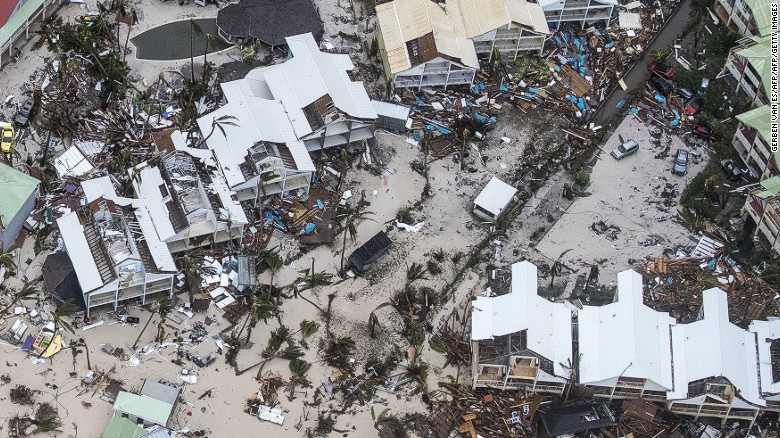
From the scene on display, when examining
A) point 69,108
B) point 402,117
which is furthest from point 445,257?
point 69,108

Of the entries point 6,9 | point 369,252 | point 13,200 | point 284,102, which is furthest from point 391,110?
point 6,9

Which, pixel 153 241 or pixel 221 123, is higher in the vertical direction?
pixel 221 123

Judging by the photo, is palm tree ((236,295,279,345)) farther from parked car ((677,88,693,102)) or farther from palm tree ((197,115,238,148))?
parked car ((677,88,693,102))

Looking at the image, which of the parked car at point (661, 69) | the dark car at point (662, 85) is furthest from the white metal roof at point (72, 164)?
the parked car at point (661, 69)

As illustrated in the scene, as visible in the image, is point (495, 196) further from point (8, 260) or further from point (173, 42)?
point (8, 260)

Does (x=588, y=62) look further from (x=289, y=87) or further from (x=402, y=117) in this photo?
(x=289, y=87)

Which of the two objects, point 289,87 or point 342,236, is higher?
point 289,87
